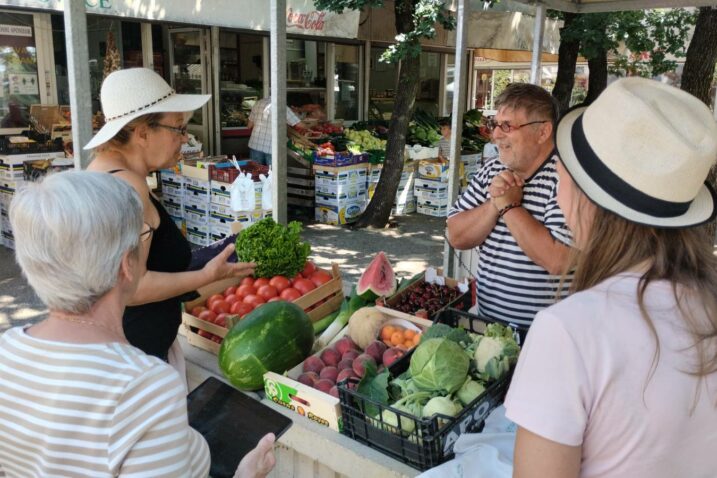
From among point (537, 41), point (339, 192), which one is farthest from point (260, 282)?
point (339, 192)

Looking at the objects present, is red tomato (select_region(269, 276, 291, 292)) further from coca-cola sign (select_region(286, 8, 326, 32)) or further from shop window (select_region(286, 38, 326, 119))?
shop window (select_region(286, 38, 326, 119))

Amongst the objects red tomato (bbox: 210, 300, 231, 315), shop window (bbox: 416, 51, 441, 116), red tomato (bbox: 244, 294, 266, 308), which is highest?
shop window (bbox: 416, 51, 441, 116)

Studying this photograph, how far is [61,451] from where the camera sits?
1299 millimetres

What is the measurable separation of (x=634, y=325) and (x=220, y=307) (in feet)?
7.54

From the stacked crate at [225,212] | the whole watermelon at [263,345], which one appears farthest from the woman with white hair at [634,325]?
the stacked crate at [225,212]

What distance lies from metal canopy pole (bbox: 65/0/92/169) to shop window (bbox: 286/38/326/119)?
8146mm

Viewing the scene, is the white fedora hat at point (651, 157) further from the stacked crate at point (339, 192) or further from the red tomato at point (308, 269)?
the stacked crate at point (339, 192)

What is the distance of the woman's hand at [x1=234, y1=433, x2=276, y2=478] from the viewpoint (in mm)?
1676

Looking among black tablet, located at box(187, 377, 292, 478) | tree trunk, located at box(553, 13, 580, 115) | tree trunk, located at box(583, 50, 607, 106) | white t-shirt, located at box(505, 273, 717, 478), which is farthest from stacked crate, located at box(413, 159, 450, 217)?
white t-shirt, located at box(505, 273, 717, 478)

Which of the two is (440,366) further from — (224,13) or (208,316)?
(224,13)

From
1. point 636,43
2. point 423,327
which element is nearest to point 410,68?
point 636,43

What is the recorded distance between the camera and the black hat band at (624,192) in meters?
1.25

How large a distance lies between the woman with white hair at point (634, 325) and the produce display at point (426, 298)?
5.51 ft

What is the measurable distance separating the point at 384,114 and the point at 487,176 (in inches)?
432
